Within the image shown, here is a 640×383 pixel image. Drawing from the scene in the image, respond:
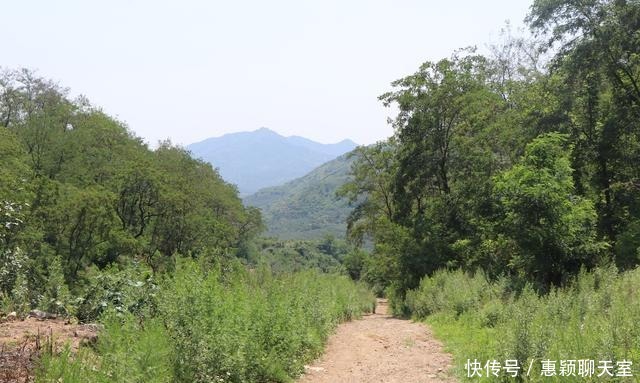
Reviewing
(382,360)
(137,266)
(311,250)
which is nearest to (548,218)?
(382,360)

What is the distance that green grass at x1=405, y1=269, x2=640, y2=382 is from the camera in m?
5.98

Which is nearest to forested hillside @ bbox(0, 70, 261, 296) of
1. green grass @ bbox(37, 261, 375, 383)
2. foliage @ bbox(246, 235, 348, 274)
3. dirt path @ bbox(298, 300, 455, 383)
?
dirt path @ bbox(298, 300, 455, 383)

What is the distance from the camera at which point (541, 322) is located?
7.66 m

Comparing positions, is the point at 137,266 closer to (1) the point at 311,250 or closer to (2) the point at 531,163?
(2) the point at 531,163

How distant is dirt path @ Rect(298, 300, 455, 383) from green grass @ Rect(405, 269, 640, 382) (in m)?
0.46

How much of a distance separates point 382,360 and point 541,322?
3.92 m

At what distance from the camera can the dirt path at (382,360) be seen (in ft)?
29.2

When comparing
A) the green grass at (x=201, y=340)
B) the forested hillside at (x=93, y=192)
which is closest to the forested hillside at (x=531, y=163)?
the green grass at (x=201, y=340)

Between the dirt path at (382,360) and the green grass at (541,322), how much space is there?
0.46 metres

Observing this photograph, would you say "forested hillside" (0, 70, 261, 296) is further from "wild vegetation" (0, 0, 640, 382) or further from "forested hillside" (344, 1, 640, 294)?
"forested hillside" (344, 1, 640, 294)

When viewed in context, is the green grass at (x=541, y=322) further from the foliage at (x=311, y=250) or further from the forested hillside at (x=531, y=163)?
the foliage at (x=311, y=250)

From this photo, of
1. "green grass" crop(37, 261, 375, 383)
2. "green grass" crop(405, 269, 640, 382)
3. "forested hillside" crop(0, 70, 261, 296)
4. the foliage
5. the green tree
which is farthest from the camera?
the foliage

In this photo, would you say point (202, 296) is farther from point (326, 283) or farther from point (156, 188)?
point (156, 188)

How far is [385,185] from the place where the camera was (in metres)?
39.8
